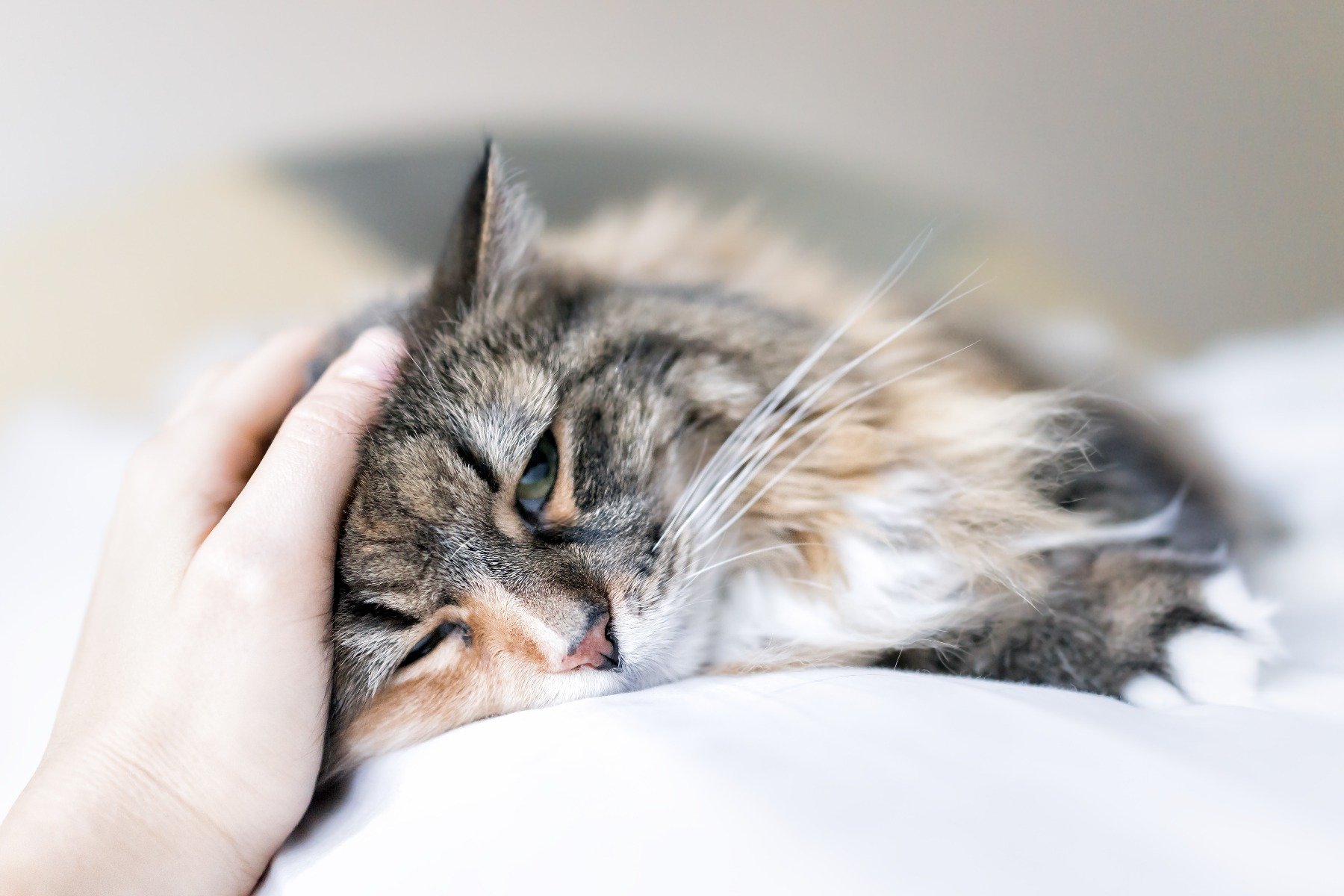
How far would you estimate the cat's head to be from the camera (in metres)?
0.90

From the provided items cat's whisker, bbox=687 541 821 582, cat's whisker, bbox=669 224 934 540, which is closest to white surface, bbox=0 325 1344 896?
cat's whisker, bbox=687 541 821 582

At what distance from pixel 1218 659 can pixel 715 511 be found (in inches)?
26.8

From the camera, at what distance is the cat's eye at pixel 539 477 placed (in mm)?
996

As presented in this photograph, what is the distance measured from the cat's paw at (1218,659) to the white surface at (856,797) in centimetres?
3

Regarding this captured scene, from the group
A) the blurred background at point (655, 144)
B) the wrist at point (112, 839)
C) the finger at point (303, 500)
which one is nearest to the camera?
the wrist at point (112, 839)

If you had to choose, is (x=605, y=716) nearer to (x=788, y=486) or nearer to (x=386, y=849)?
(x=386, y=849)

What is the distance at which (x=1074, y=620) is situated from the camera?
1074 mm

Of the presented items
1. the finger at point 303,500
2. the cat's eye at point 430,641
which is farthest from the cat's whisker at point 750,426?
the finger at point 303,500

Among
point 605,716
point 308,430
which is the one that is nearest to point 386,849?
point 605,716

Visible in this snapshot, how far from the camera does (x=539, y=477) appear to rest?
3.30 ft

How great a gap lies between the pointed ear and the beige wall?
40 centimetres

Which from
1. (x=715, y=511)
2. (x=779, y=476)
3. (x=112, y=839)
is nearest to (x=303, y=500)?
(x=112, y=839)

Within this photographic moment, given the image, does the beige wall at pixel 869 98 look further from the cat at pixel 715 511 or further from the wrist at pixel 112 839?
the wrist at pixel 112 839

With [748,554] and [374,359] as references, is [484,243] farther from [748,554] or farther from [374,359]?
[748,554]
